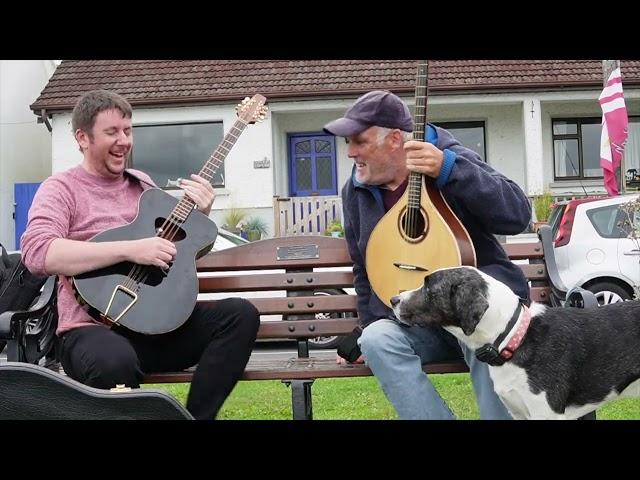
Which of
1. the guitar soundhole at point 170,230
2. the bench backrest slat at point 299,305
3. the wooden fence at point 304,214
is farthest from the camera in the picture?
the wooden fence at point 304,214

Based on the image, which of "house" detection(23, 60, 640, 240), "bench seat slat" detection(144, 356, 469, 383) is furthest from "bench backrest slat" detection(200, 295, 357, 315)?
"house" detection(23, 60, 640, 240)

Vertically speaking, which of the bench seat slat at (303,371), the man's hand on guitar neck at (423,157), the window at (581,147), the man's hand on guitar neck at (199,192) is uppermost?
the window at (581,147)

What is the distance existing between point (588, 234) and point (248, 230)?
328 inches

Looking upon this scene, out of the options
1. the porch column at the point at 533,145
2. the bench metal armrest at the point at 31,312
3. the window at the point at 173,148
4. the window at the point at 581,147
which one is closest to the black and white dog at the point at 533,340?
the bench metal armrest at the point at 31,312

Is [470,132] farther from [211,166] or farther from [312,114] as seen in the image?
[211,166]

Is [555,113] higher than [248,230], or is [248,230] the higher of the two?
[555,113]

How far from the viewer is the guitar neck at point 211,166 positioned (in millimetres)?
3574

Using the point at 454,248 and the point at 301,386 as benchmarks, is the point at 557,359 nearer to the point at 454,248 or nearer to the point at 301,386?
the point at 454,248

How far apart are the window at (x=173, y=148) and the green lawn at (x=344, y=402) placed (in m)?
11.7

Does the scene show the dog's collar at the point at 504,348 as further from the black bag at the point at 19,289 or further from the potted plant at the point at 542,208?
the potted plant at the point at 542,208

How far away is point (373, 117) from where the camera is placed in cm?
345

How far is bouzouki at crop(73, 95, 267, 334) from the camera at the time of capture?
3.38 m
